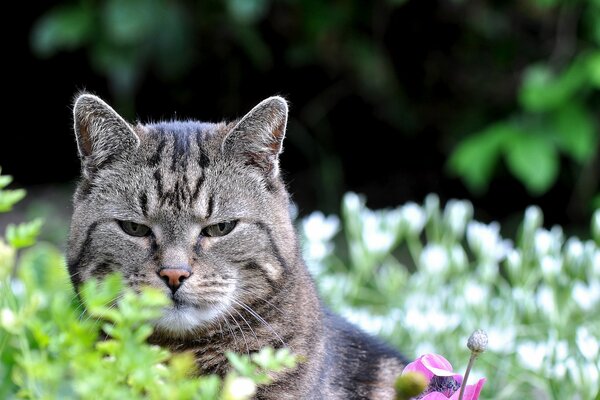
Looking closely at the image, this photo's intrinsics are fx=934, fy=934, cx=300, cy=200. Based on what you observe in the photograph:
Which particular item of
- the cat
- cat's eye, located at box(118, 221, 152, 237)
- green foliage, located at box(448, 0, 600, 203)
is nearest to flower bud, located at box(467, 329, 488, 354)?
the cat

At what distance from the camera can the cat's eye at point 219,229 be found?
7.20ft

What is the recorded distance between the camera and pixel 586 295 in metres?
3.18

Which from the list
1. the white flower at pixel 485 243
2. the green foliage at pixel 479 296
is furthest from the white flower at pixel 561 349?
the white flower at pixel 485 243

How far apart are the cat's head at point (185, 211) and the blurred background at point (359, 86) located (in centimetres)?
255

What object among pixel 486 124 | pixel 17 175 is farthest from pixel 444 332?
pixel 17 175

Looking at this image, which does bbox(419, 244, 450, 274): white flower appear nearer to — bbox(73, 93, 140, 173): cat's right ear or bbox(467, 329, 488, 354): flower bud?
bbox(73, 93, 140, 173): cat's right ear

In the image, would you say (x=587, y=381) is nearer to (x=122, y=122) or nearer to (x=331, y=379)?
(x=331, y=379)

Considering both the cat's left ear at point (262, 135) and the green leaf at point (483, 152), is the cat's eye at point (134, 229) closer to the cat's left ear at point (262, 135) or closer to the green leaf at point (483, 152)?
the cat's left ear at point (262, 135)

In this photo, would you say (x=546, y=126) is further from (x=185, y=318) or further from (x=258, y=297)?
(x=185, y=318)

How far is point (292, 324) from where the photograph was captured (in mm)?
2238

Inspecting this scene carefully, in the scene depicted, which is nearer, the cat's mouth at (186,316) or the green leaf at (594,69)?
the cat's mouth at (186,316)

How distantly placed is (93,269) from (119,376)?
0.98 metres

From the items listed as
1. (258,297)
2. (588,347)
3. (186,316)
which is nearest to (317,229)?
(588,347)

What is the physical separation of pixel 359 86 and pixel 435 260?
2846mm
